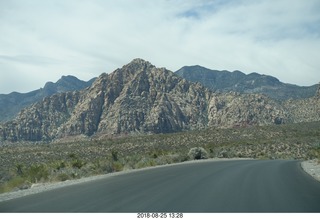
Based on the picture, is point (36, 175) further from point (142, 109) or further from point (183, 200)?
point (142, 109)

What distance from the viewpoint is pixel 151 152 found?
2073 inches

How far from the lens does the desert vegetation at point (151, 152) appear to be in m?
29.5

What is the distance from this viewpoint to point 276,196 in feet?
45.1

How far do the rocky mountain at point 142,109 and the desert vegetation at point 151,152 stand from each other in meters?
34.2

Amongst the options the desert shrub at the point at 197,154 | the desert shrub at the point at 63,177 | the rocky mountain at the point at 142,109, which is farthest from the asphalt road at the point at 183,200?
the rocky mountain at the point at 142,109

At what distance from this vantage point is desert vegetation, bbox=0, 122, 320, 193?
96.7 ft

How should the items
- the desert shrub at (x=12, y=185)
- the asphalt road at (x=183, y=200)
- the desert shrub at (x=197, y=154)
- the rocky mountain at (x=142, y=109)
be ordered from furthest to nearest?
the rocky mountain at (x=142, y=109) < the desert shrub at (x=197, y=154) < the desert shrub at (x=12, y=185) < the asphalt road at (x=183, y=200)

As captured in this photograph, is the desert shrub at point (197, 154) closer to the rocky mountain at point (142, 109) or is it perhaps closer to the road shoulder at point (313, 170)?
the road shoulder at point (313, 170)

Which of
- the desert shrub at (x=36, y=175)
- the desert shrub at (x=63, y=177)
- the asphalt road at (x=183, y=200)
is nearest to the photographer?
the asphalt road at (x=183, y=200)

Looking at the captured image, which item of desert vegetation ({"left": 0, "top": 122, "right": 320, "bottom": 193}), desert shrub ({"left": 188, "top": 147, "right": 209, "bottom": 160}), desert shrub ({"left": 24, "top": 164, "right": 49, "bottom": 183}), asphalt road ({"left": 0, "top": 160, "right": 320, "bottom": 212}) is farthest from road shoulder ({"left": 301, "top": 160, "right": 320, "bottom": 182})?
desert shrub ({"left": 188, "top": 147, "right": 209, "bottom": 160})

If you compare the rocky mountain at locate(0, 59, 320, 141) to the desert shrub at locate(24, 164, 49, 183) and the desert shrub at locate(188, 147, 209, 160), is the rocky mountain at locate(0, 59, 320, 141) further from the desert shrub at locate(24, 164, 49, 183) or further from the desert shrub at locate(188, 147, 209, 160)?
the desert shrub at locate(24, 164, 49, 183)

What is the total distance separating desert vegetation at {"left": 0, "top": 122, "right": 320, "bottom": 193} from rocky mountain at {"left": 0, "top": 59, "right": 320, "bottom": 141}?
112 ft

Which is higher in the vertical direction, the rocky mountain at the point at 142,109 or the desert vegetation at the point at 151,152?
the rocky mountain at the point at 142,109

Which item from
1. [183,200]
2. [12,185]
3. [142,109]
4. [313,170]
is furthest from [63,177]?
[142,109]
